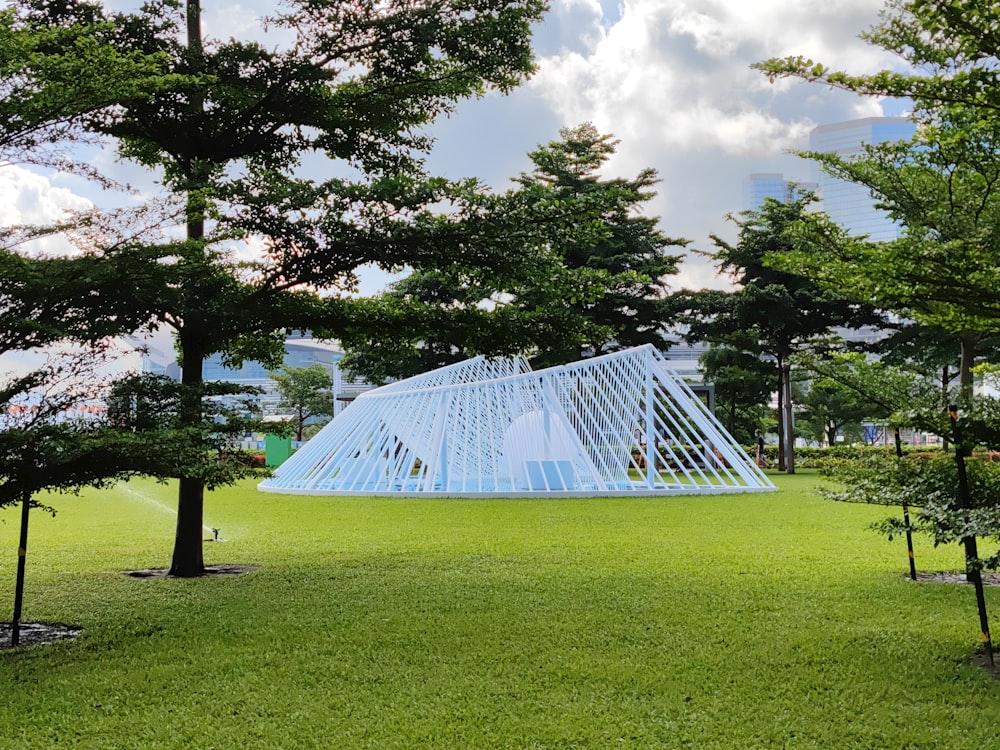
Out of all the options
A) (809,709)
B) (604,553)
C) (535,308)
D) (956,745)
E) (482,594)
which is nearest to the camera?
(956,745)

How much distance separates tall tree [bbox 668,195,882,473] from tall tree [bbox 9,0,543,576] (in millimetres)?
24054

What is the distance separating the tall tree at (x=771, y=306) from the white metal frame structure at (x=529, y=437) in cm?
992

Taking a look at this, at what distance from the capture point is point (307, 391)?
58.4m

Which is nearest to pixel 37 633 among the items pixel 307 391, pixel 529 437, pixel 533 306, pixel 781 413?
pixel 533 306

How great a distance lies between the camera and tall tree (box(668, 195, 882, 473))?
106ft

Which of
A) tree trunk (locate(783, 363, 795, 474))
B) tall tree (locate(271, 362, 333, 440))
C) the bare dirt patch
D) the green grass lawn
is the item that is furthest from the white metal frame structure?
tall tree (locate(271, 362, 333, 440))

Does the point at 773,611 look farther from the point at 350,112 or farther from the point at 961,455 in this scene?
the point at 350,112

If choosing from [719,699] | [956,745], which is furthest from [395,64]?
[956,745]

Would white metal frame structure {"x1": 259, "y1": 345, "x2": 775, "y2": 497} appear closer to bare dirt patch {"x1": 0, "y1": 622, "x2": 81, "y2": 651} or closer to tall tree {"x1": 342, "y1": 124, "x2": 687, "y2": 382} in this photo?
tall tree {"x1": 342, "y1": 124, "x2": 687, "y2": 382}

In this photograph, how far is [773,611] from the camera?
7.81 m

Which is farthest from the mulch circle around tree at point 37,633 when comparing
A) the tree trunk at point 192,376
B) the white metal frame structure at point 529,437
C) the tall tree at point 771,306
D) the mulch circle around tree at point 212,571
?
the tall tree at point 771,306

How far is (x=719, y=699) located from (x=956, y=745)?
128cm

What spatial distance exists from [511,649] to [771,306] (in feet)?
93.1

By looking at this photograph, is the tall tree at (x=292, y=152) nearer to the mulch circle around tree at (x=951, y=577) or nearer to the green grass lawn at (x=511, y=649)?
the green grass lawn at (x=511, y=649)
